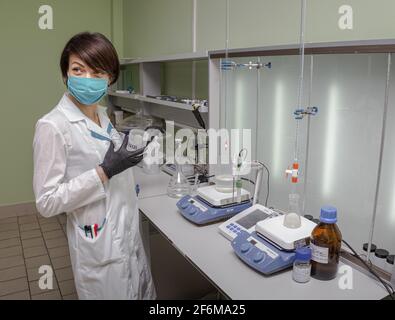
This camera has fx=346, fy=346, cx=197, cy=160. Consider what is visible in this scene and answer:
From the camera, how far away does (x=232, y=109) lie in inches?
78.9

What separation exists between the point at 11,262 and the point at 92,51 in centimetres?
219

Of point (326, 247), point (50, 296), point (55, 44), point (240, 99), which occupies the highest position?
point (55, 44)

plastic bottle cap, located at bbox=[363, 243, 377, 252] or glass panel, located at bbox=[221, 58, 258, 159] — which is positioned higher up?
glass panel, located at bbox=[221, 58, 258, 159]

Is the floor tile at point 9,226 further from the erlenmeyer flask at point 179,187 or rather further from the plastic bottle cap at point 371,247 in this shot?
the plastic bottle cap at point 371,247

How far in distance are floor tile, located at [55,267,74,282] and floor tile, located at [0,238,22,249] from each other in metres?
0.69

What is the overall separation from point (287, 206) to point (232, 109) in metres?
0.65

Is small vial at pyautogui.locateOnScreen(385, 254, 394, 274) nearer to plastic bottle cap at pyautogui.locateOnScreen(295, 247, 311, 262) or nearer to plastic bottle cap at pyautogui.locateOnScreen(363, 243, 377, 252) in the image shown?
plastic bottle cap at pyautogui.locateOnScreen(363, 243, 377, 252)

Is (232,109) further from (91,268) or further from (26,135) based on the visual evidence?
(26,135)

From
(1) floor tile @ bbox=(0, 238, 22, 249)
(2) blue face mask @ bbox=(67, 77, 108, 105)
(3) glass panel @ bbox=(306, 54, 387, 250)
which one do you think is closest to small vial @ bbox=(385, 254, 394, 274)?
(3) glass panel @ bbox=(306, 54, 387, 250)

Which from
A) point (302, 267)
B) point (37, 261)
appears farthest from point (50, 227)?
point (302, 267)

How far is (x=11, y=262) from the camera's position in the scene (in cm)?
275

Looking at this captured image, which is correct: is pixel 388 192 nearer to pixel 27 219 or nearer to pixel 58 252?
pixel 58 252

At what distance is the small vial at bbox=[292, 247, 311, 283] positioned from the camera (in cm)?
113

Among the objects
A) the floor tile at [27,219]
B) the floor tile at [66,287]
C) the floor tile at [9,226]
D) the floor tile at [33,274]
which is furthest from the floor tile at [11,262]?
the floor tile at [27,219]
